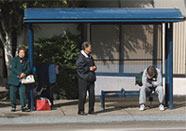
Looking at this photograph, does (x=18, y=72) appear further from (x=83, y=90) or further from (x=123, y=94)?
(x=123, y=94)

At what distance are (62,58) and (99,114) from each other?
3513 mm

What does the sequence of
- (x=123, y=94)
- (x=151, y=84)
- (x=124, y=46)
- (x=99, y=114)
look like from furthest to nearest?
(x=124, y=46)
(x=123, y=94)
(x=151, y=84)
(x=99, y=114)

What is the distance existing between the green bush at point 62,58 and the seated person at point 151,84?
3.05 m

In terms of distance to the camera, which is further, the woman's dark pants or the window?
the window

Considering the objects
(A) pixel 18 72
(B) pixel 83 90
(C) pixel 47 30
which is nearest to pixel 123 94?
(B) pixel 83 90

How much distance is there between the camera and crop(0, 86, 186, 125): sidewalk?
10445mm

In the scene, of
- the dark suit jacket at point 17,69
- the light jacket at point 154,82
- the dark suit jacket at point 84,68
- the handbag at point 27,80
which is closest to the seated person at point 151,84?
the light jacket at point 154,82

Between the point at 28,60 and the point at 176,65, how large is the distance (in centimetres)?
571

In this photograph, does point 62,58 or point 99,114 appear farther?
point 62,58

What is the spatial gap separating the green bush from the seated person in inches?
120

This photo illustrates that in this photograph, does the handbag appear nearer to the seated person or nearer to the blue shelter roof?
the blue shelter roof

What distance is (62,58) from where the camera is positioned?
14250 mm

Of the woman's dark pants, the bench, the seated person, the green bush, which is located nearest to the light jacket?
the seated person

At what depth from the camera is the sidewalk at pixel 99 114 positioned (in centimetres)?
1045
